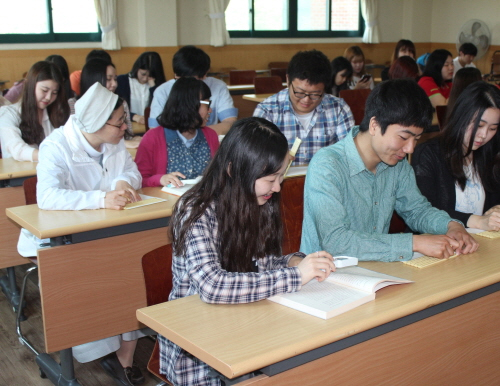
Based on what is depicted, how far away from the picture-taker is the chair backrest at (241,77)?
8.00m

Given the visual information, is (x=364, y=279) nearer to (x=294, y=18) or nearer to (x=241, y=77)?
(x=241, y=77)

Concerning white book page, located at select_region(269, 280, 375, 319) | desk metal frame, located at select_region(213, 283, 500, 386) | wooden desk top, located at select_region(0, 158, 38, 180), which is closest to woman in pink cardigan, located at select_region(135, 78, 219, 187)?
wooden desk top, located at select_region(0, 158, 38, 180)

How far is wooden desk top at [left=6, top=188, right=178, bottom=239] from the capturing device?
86.1 inches

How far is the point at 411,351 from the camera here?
5.02 ft

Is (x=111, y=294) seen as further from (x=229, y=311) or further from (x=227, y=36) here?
(x=227, y=36)

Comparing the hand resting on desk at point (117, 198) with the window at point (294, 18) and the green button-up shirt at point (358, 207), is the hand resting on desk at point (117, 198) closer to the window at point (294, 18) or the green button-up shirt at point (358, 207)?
the green button-up shirt at point (358, 207)

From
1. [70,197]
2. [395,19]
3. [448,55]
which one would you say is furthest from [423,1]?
[70,197]

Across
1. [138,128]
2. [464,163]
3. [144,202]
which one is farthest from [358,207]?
[138,128]

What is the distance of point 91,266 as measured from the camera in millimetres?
2377

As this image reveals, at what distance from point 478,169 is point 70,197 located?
1.70m

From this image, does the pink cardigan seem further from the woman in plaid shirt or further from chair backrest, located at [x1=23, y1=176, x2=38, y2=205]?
the woman in plaid shirt

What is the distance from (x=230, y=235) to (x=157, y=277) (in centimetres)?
32

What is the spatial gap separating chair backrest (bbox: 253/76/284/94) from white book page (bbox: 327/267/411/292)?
527 centimetres

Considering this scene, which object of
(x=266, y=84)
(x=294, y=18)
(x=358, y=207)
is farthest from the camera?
(x=294, y=18)
